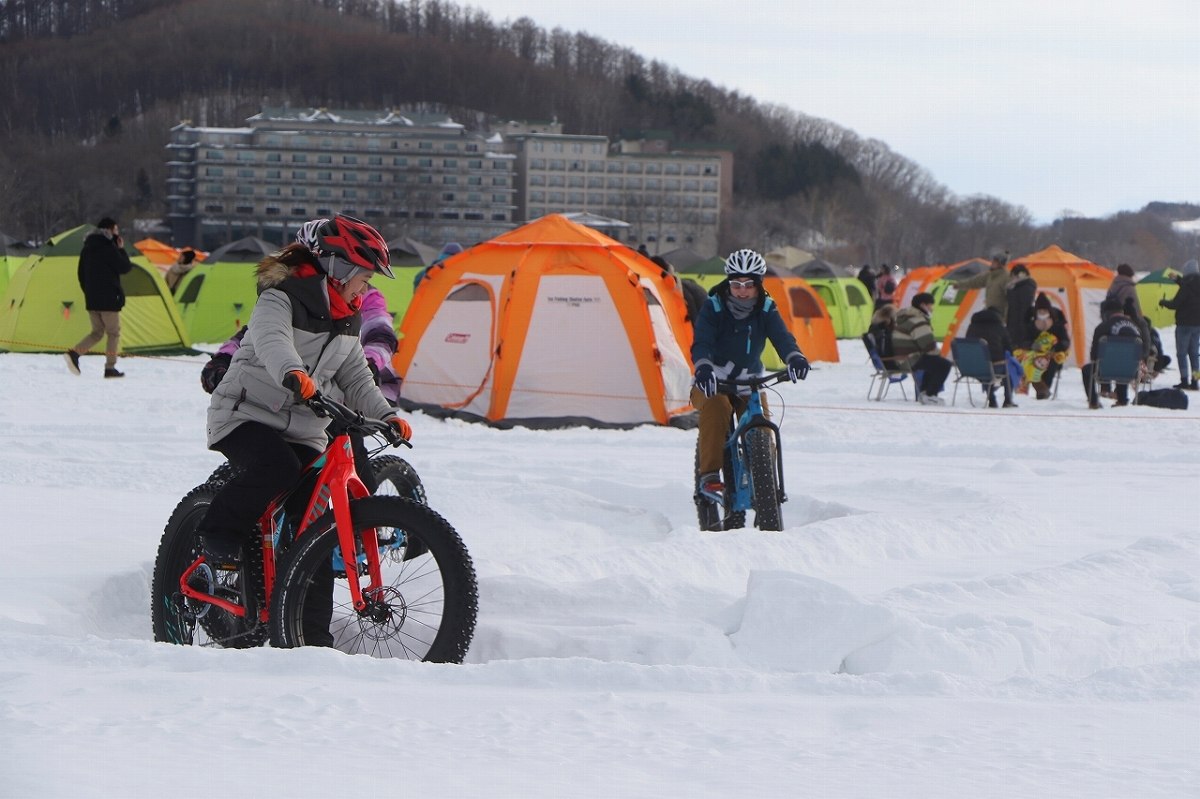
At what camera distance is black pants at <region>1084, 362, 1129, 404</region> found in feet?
42.7

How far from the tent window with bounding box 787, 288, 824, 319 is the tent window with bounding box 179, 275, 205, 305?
861cm

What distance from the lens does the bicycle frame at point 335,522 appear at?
3.76 metres

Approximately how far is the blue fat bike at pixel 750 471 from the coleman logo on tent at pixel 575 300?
16.0ft

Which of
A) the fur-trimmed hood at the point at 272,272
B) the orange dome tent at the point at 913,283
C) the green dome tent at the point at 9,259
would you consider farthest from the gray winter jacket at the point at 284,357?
the orange dome tent at the point at 913,283

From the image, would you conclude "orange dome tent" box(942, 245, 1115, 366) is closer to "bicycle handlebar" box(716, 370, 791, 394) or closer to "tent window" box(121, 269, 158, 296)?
"tent window" box(121, 269, 158, 296)

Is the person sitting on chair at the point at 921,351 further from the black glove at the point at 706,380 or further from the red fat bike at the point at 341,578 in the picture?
the red fat bike at the point at 341,578

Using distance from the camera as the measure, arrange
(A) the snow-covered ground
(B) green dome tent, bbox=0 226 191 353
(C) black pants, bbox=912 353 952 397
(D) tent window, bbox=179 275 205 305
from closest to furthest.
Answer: (A) the snow-covered ground
(C) black pants, bbox=912 353 952 397
(B) green dome tent, bbox=0 226 191 353
(D) tent window, bbox=179 275 205 305

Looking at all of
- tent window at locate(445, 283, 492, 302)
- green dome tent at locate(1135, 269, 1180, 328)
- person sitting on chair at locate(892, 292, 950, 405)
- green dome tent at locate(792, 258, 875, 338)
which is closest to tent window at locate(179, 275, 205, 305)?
tent window at locate(445, 283, 492, 302)

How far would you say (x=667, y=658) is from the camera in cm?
416

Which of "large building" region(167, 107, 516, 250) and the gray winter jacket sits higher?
"large building" region(167, 107, 516, 250)

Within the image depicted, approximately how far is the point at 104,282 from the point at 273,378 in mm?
10860

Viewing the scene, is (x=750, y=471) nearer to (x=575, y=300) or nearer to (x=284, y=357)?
(x=284, y=357)

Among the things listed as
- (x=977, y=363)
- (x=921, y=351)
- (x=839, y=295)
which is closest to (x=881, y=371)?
(x=921, y=351)

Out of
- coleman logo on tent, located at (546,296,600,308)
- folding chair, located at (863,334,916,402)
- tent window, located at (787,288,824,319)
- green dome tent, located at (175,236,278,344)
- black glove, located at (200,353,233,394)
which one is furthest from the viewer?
green dome tent, located at (175,236,278,344)
